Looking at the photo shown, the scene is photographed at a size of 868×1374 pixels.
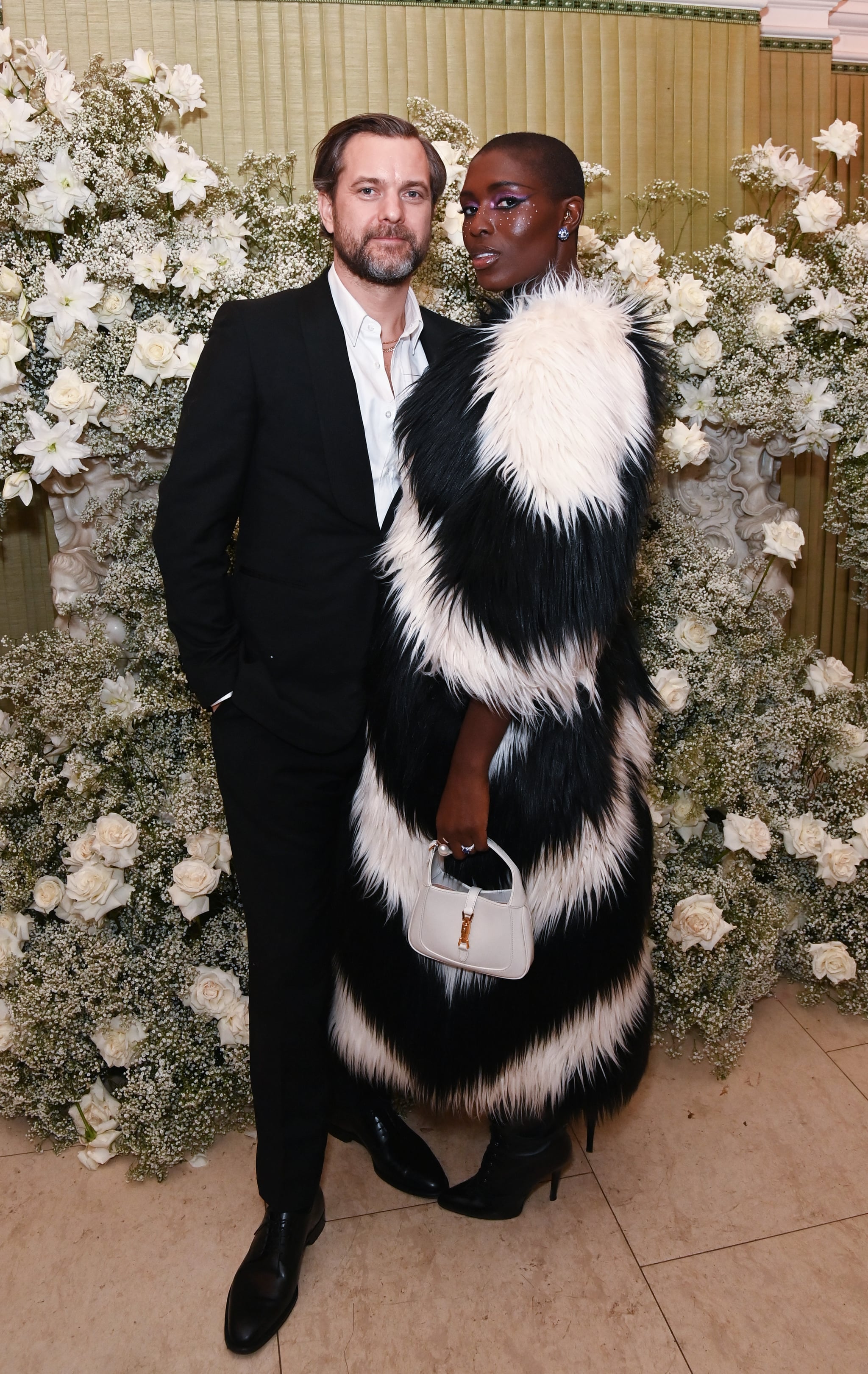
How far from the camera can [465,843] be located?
1.56 metres

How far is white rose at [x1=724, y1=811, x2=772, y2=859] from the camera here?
2559 mm

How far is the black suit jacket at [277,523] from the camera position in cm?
162

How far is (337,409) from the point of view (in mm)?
1654

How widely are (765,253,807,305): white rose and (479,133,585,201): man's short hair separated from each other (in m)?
1.14

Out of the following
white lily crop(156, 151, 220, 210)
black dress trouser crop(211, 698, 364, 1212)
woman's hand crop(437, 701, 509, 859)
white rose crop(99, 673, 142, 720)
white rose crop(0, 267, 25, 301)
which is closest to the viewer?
woman's hand crop(437, 701, 509, 859)

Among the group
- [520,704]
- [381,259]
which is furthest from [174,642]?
[520,704]

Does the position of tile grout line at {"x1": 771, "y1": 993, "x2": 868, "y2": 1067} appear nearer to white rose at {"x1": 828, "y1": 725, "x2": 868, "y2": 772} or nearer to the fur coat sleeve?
white rose at {"x1": 828, "y1": 725, "x2": 868, "y2": 772}

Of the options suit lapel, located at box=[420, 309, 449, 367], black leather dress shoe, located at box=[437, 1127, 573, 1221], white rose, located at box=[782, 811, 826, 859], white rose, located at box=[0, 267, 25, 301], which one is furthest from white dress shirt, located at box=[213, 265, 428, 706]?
white rose, located at box=[782, 811, 826, 859]

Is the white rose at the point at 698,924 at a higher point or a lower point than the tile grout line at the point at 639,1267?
higher

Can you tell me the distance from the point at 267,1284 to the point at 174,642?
1.29 m

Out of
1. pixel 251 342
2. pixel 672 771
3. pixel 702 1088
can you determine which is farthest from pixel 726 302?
pixel 702 1088

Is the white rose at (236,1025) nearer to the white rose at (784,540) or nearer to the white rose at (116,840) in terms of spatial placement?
the white rose at (116,840)

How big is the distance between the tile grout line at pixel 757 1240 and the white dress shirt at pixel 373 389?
1.37m

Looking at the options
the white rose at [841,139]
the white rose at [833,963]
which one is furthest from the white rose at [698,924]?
the white rose at [841,139]
